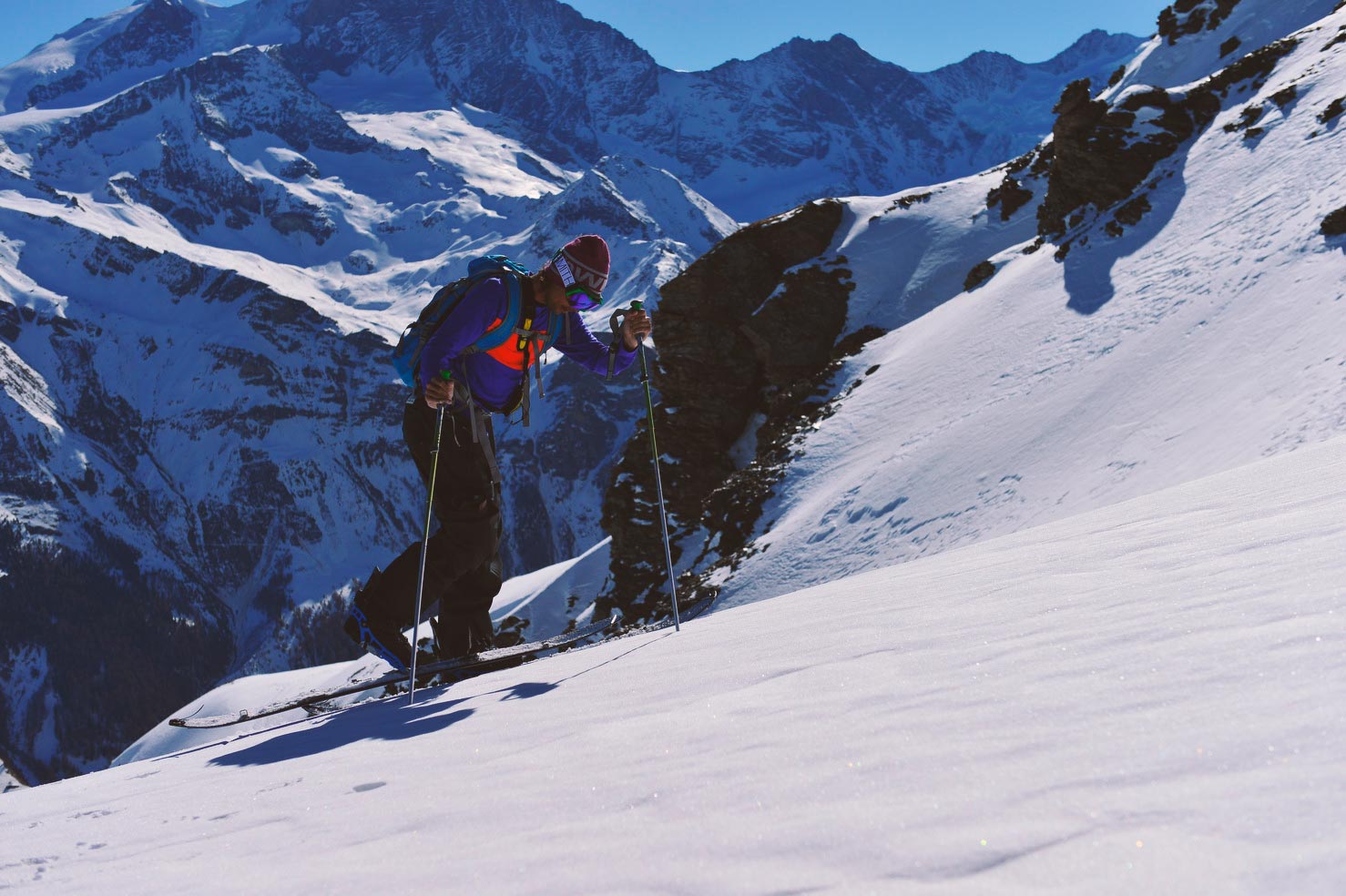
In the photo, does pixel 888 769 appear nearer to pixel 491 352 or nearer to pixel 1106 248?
pixel 491 352

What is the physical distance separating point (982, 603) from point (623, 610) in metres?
18.3

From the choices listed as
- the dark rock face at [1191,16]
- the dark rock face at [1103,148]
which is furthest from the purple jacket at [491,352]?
the dark rock face at [1191,16]

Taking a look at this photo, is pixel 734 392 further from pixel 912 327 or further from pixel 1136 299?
pixel 1136 299

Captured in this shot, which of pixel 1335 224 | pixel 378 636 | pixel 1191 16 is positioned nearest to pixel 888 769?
pixel 378 636

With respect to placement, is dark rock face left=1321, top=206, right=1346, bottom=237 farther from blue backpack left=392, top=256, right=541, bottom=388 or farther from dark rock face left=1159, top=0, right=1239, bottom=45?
dark rock face left=1159, top=0, right=1239, bottom=45

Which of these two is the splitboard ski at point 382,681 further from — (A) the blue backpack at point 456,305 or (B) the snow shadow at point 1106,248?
(B) the snow shadow at point 1106,248

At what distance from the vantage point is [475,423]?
259 inches

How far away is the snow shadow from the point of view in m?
15.4

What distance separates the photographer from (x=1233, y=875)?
1.25 metres

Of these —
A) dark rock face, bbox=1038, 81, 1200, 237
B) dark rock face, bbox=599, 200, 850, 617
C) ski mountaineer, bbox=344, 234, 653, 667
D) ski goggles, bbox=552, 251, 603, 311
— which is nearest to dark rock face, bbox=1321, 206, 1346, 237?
dark rock face, bbox=1038, 81, 1200, 237

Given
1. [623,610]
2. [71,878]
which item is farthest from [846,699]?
[623,610]

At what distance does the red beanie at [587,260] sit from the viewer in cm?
644

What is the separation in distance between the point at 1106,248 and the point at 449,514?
15.1 metres

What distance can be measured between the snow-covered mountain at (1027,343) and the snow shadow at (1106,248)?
6cm
